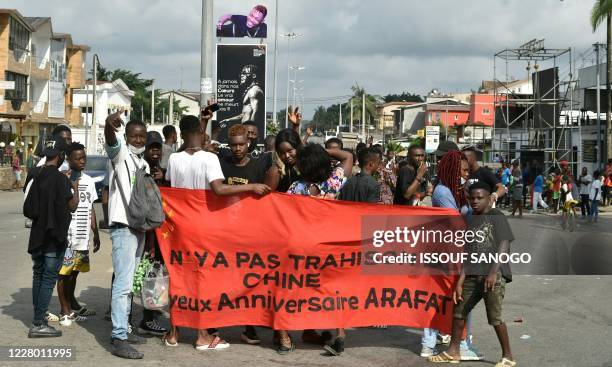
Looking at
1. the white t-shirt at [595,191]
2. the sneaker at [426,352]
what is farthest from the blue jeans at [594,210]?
the sneaker at [426,352]

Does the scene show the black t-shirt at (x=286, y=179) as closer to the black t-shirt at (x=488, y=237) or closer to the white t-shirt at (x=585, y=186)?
the black t-shirt at (x=488, y=237)

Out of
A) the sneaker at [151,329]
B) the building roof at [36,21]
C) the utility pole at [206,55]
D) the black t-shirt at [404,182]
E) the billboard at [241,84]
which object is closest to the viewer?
the sneaker at [151,329]

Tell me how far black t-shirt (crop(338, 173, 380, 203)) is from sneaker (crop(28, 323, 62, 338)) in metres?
2.79

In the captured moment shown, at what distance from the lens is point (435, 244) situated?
7156mm

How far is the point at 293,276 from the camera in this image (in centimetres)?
715

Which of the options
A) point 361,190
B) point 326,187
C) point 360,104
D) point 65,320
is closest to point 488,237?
point 361,190

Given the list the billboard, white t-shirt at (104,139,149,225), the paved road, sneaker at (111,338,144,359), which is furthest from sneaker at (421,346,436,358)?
the billboard

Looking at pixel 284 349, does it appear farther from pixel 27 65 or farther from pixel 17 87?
pixel 27 65

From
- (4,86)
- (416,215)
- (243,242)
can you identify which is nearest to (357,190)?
(416,215)

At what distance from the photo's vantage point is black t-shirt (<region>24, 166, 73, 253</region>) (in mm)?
7270

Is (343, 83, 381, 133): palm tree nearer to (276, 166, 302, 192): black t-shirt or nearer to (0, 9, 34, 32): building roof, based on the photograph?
(0, 9, 34, 32): building roof

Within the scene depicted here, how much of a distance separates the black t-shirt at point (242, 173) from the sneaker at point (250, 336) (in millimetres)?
1318

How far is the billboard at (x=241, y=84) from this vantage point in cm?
2291

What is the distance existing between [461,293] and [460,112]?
9414 cm
